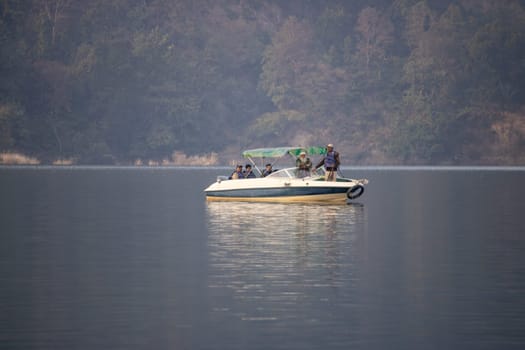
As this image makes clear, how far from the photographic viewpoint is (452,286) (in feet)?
73.5

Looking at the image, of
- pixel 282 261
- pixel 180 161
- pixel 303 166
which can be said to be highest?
pixel 180 161

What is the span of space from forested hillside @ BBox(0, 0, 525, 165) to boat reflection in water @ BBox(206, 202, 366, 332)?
87103mm

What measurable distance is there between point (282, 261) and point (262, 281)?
338 cm

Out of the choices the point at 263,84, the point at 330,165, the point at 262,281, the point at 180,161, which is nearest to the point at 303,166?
the point at 330,165

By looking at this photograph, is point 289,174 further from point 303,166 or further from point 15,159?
point 15,159

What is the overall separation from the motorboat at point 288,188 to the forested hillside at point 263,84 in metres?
73.3

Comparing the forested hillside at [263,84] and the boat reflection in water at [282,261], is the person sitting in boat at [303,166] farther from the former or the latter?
the forested hillside at [263,84]

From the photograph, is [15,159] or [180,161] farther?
[180,161]

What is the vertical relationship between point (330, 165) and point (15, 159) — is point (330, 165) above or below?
below

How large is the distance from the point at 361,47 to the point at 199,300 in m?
122

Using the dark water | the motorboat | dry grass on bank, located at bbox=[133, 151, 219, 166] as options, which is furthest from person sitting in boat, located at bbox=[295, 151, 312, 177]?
dry grass on bank, located at bbox=[133, 151, 219, 166]

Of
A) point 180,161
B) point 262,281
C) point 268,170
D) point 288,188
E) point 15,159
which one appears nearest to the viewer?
point 262,281

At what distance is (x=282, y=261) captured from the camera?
26.2 m

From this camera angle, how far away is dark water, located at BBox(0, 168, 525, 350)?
57.9 feet
